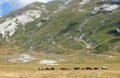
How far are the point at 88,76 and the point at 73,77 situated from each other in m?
3.23

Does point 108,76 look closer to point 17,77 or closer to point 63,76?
point 63,76

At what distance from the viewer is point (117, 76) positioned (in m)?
65.3

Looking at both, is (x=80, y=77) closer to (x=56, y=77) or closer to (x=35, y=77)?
(x=56, y=77)

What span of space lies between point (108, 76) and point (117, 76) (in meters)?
1.94

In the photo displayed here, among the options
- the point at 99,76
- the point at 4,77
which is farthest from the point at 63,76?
the point at 4,77

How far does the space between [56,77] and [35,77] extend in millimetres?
4278

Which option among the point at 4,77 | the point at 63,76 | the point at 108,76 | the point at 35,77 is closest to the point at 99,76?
the point at 108,76

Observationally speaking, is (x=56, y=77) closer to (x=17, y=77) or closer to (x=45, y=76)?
(x=45, y=76)

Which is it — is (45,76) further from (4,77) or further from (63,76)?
(4,77)

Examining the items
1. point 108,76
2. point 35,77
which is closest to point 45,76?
point 35,77

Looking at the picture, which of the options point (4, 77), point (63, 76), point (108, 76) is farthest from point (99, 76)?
point (4, 77)

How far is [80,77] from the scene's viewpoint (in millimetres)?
64688

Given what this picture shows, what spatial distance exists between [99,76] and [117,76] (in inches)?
145

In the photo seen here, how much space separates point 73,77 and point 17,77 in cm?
1137
